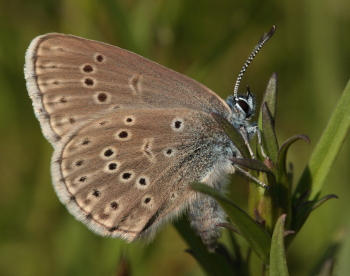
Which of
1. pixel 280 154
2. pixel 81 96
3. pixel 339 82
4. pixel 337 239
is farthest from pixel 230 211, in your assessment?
pixel 339 82

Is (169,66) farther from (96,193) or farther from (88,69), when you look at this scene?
(96,193)

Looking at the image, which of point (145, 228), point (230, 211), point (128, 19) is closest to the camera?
point (230, 211)

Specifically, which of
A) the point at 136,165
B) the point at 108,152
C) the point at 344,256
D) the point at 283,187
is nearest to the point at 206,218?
the point at 136,165

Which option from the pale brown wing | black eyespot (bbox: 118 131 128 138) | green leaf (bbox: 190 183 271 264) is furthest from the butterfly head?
green leaf (bbox: 190 183 271 264)

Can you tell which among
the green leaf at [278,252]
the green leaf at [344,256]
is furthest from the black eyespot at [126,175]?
the green leaf at [344,256]

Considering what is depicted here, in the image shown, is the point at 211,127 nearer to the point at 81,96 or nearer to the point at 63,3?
the point at 81,96

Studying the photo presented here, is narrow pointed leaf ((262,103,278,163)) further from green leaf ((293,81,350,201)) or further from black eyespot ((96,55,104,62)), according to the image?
black eyespot ((96,55,104,62))
